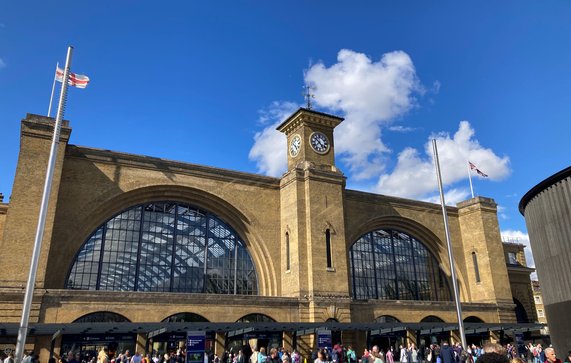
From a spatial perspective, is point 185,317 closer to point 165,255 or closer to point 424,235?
point 165,255

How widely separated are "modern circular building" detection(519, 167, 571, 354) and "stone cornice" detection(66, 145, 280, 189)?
19534 mm

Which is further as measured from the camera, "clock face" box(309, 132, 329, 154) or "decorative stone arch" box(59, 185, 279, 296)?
"clock face" box(309, 132, 329, 154)

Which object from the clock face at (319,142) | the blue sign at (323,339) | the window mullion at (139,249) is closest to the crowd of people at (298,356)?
the blue sign at (323,339)

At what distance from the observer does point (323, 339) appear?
24094mm

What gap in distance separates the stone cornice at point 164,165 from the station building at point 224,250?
7 centimetres

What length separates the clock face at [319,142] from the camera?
34.5 meters

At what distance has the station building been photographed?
2372cm

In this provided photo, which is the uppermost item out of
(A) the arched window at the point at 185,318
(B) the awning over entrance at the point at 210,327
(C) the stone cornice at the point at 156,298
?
(C) the stone cornice at the point at 156,298

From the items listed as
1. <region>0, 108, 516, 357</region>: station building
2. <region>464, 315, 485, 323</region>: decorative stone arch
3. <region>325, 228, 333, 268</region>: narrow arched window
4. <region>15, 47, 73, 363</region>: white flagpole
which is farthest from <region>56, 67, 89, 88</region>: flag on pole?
<region>464, 315, 485, 323</region>: decorative stone arch

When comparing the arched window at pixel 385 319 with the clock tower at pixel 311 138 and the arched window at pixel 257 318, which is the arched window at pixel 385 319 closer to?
the arched window at pixel 257 318

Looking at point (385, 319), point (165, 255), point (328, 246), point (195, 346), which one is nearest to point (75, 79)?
point (195, 346)

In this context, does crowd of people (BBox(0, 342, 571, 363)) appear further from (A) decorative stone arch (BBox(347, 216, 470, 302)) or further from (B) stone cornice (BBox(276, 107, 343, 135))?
(B) stone cornice (BBox(276, 107, 343, 135))

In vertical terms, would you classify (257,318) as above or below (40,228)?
below

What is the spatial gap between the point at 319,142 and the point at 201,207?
10212 millimetres
